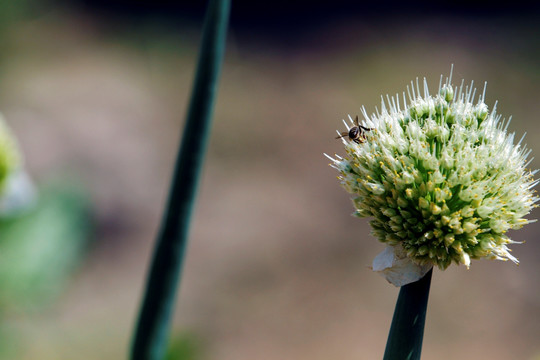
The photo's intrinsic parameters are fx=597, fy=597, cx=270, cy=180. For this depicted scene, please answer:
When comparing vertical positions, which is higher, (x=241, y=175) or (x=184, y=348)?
(x=241, y=175)

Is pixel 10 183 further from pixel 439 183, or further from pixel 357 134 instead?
pixel 439 183

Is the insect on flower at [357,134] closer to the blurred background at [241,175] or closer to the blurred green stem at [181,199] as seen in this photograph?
the blurred green stem at [181,199]

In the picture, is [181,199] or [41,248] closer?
[181,199]

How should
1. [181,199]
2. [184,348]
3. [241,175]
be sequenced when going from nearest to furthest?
[181,199] → [184,348] → [241,175]

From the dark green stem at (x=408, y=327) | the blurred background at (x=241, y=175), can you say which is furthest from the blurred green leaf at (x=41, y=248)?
the dark green stem at (x=408, y=327)

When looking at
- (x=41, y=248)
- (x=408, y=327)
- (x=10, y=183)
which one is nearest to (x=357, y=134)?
(x=408, y=327)

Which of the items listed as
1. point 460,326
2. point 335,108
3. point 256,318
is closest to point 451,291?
point 460,326

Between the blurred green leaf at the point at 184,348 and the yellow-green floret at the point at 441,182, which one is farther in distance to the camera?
the blurred green leaf at the point at 184,348
